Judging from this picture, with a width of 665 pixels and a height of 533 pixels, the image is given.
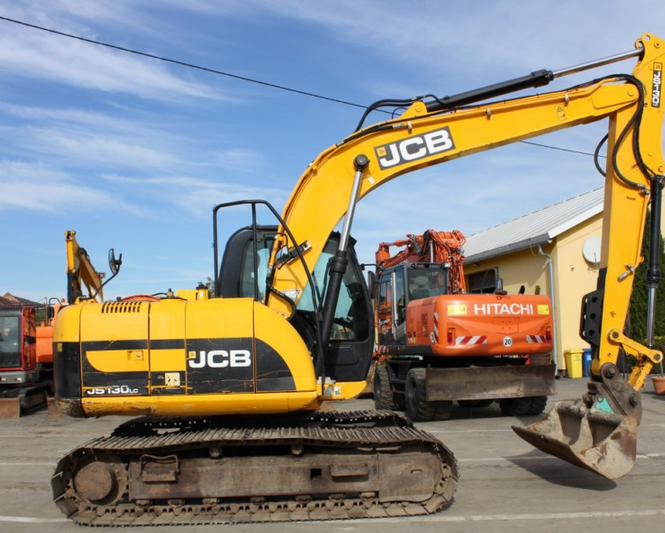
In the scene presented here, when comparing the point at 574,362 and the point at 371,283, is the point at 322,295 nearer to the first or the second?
the point at 371,283

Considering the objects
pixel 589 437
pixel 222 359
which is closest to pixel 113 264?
pixel 222 359

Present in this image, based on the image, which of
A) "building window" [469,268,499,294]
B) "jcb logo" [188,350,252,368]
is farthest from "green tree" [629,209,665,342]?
"jcb logo" [188,350,252,368]

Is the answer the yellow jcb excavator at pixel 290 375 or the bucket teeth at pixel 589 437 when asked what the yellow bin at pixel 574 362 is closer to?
Result: the bucket teeth at pixel 589 437

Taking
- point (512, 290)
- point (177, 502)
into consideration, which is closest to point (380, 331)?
point (512, 290)

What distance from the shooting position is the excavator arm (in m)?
6.74

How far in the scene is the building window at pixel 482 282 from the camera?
23373mm

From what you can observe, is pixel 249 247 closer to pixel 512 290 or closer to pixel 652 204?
pixel 652 204

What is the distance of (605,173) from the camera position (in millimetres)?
7477

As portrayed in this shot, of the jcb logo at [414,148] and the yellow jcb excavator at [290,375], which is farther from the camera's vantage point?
the jcb logo at [414,148]

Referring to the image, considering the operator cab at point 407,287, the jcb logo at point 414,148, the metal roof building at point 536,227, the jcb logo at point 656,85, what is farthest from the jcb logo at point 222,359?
the metal roof building at point 536,227

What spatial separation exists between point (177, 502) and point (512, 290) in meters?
17.3

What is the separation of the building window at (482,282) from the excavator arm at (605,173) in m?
15.8

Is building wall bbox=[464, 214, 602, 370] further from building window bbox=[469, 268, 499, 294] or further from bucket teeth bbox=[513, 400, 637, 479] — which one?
bucket teeth bbox=[513, 400, 637, 479]

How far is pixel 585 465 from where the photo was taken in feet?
21.2
